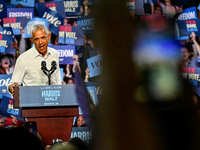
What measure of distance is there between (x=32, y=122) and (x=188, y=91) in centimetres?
210

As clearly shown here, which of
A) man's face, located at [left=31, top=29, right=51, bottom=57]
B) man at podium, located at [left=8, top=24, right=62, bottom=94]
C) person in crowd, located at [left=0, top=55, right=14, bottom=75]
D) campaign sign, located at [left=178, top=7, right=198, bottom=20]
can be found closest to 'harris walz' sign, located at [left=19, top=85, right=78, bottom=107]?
man at podium, located at [left=8, top=24, right=62, bottom=94]

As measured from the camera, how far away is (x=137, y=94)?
15.0 inches

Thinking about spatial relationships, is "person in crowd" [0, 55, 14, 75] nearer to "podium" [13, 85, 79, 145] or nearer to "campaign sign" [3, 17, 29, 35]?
"campaign sign" [3, 17, 29, 35]

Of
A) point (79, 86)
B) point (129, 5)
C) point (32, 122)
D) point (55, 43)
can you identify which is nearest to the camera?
point (129, 5)

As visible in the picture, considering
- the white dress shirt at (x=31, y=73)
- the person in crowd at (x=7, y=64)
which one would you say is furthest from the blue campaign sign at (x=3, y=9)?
the white dress shirt at (x=31, y=73)

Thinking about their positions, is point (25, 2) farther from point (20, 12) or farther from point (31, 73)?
point (31, 73)

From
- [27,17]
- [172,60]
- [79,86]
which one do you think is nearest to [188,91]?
[172,60]

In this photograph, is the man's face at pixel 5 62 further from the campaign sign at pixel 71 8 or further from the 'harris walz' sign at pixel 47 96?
the 'harris walz' sign at pixel 47 96

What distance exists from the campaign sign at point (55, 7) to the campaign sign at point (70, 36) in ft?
0.84

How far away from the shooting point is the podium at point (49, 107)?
90.8 inches

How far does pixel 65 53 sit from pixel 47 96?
6.22 feet

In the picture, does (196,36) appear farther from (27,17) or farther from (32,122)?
(32,122)

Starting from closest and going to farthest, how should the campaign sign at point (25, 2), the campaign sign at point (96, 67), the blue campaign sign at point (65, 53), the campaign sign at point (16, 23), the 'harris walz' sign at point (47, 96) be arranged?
the campaign sign at point (96, 67), the 'harris walz' sign at point (47, 96), the blue campaign sign at point (65, 53), the campaign sign at point (16, 23), the campaign sign at point (25, 2)

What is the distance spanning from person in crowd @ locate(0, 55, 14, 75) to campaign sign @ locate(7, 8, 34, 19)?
69 cm
